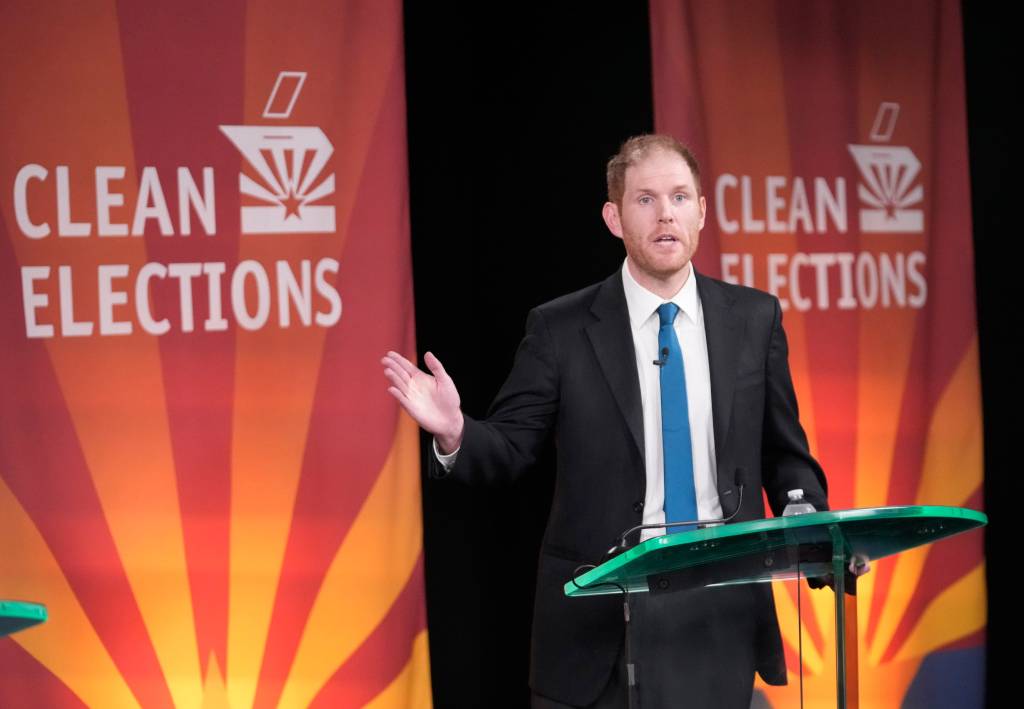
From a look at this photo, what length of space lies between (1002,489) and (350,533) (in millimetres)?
2556

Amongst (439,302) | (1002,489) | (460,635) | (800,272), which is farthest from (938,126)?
(460,635)

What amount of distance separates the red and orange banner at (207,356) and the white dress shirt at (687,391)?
1165mm

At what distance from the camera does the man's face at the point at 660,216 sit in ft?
8.54

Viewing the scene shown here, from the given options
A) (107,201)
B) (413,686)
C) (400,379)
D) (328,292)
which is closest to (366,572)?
(413,686)

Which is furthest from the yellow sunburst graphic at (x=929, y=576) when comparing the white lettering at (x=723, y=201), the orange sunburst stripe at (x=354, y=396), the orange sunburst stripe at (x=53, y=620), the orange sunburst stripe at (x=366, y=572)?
the orange sunburst stripe at (x=53, y=620)

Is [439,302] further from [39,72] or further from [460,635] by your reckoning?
[39,72]

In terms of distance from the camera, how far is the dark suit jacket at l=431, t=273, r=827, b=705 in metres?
2.53

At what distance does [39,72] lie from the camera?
3398mm

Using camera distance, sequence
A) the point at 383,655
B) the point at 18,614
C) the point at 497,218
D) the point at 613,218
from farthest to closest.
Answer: the point at 497,218, the point at 383,655, the point at 613,218, the point at 18,614

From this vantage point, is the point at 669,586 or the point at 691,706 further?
the point at 691,706

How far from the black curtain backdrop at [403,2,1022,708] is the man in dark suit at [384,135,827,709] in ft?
4.21

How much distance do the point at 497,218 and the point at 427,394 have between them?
1.73 meters

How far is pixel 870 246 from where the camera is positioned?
4.30 metres

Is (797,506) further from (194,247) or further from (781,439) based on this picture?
(194,247)
